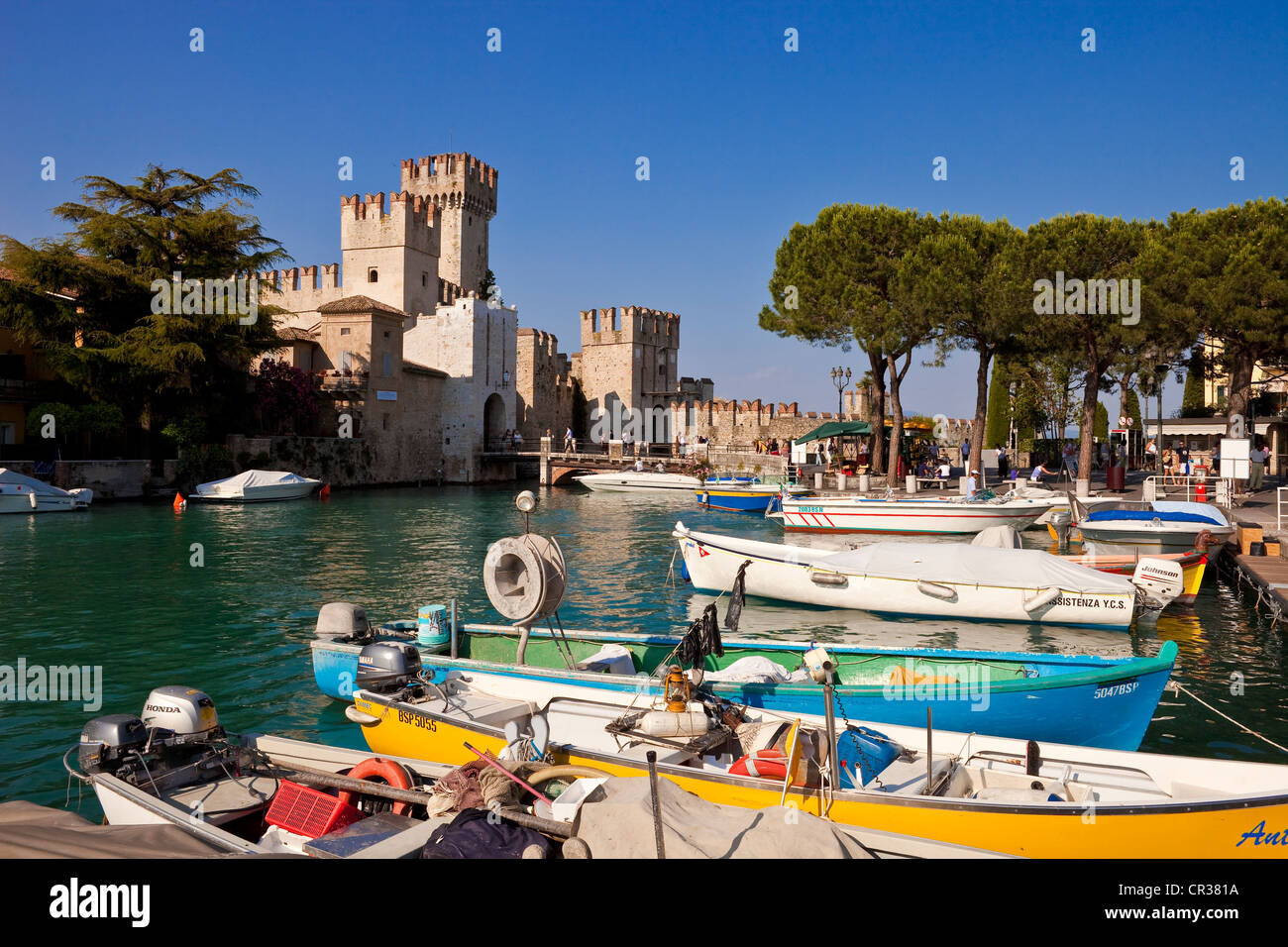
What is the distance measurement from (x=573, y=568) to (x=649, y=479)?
23546 millimetres

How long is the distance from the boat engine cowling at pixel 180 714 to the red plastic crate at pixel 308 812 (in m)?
1.17

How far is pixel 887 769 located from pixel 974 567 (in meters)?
7.58

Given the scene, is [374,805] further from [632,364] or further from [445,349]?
[632,364]

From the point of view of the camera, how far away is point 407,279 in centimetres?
5206

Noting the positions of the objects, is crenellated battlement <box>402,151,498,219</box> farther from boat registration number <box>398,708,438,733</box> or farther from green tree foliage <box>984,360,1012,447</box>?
boat registration number <box>398,708,438,733</box>

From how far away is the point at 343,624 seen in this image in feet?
30.4

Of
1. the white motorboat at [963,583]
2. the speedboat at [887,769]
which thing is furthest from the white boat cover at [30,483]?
the speedboat at [887,769]

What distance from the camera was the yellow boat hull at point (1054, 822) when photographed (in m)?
4.59

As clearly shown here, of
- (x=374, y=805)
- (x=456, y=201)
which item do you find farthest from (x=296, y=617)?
(x=456, y=201)

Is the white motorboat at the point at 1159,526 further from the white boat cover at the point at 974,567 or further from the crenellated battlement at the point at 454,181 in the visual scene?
the crenellated battlement at the point at 454,181

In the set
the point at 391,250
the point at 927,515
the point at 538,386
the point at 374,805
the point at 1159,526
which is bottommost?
the point at 374,805

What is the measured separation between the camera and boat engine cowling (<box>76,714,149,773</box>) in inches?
217
